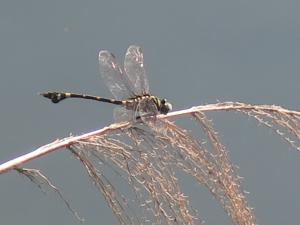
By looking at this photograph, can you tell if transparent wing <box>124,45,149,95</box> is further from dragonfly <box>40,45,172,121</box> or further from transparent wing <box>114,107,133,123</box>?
transparent wing <box>114,107,133,123</box>

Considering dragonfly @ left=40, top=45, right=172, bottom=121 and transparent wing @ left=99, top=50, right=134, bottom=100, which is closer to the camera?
dragonfly @ left=40, top=45, right=172, bottom=121

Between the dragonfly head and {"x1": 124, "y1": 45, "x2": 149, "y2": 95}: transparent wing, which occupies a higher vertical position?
{"x1": 124, "y1": 45, "x2": 149, "y2": 95}: transparent wing

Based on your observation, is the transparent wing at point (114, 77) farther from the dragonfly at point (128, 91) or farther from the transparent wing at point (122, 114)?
the transparent wing at point (122, 114)

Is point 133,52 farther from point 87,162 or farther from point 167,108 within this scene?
point 87,162

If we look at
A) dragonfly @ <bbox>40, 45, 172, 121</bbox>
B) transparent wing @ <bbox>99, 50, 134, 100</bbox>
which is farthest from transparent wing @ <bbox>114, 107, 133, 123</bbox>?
transparent wing @ <bbox>99, 50, 134, 100</bbox>

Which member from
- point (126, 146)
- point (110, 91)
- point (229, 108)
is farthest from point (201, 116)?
point (110, 91)

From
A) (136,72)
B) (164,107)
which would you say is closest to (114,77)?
(136,72)

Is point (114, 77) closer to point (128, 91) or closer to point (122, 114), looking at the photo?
point (128, 91)
